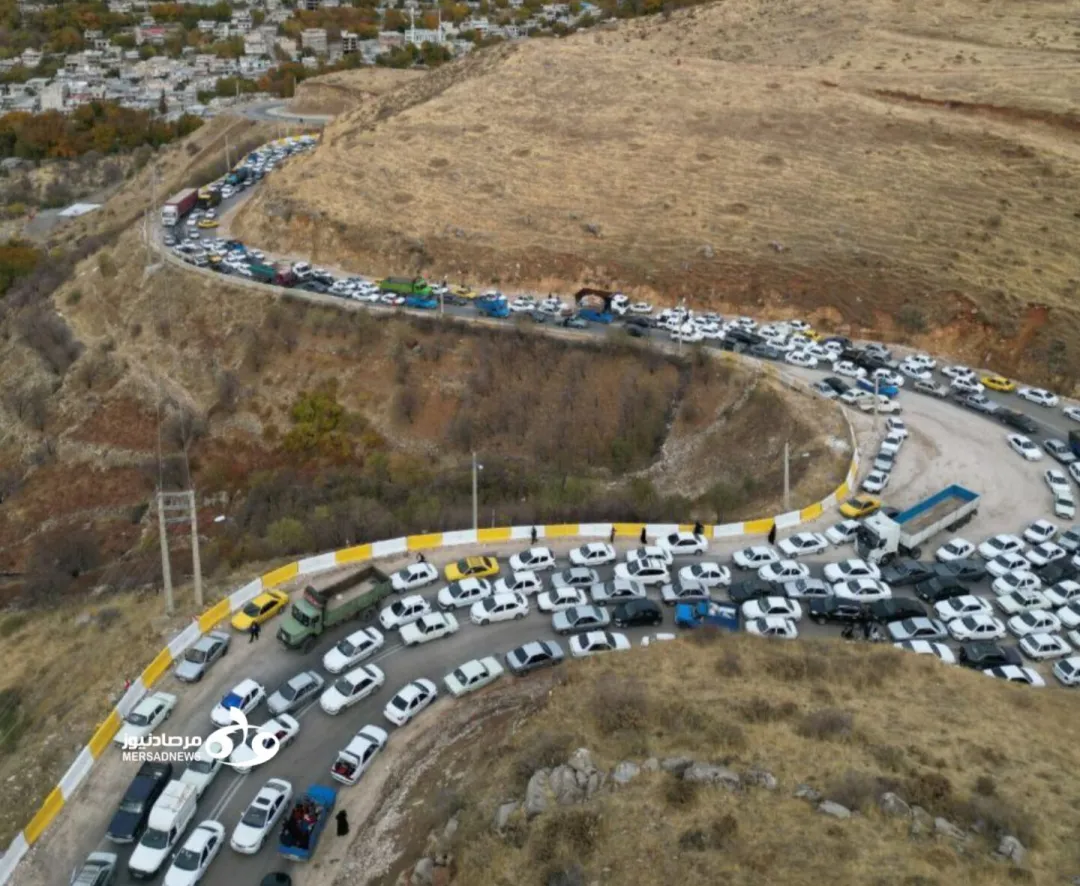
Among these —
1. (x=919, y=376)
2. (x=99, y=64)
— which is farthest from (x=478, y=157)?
(x=99, y=64)

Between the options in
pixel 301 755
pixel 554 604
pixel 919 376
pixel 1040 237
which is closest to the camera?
pixel 301 755

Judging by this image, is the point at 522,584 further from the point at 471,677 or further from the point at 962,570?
the point at 962,570

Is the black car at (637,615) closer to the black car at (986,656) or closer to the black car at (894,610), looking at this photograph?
the black car at (894,610)

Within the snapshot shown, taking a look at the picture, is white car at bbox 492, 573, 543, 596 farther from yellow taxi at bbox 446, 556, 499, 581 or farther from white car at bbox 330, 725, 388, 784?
white car at bbox 330, 725, 388, 784

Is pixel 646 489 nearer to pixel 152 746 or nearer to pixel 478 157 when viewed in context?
pixel 152 746

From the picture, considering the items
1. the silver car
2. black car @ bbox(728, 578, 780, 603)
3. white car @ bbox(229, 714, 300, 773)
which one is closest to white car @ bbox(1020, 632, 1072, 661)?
black car @ bbox(728, 578, 780, 603)

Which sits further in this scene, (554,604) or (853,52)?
(853,52)

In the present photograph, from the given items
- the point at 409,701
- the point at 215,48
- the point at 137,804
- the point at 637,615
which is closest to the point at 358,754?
the point at 409,701
